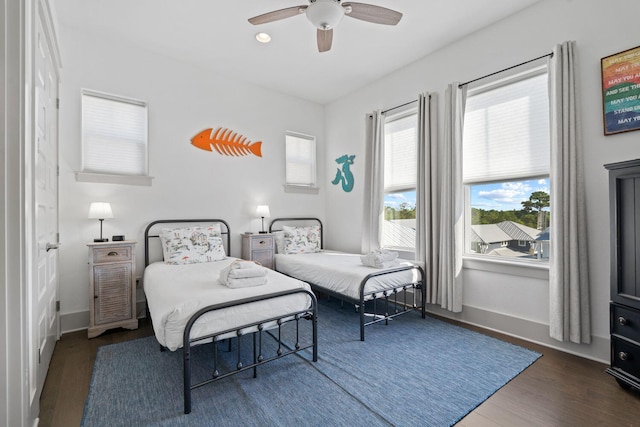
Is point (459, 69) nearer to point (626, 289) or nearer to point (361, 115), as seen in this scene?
point (361, 115)

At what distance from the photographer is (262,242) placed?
417 cm

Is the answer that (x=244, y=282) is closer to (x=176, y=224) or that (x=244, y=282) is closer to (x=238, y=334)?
(x=238, y=334)

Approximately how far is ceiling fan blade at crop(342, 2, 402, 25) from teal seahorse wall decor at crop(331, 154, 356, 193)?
2.37 metres

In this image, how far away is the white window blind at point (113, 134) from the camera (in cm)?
327

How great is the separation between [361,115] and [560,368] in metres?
3.80

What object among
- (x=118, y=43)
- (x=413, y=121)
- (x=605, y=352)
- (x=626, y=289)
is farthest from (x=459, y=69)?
(x=118, y=43)

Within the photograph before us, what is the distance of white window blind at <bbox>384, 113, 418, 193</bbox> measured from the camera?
13.1 feet

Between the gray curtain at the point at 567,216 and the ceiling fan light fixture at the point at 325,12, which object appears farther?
the gray curtain at the point at 567,216

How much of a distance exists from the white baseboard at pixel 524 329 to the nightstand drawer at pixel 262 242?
226 centimetres

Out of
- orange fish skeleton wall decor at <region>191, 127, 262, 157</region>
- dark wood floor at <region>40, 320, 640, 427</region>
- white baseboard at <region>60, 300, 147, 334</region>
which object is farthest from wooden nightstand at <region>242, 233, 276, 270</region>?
dark wood floor at <region>40, 320, 640, 427</region>

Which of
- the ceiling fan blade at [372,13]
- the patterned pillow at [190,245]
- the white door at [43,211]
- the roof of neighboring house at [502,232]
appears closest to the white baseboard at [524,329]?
the roof of neighboring house at [502,232]

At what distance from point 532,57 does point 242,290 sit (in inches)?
132

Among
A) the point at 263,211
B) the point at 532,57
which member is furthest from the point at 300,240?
the point at 532,57

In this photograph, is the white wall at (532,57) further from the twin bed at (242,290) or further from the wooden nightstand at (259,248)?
the wooden nightstand at (259,248)
